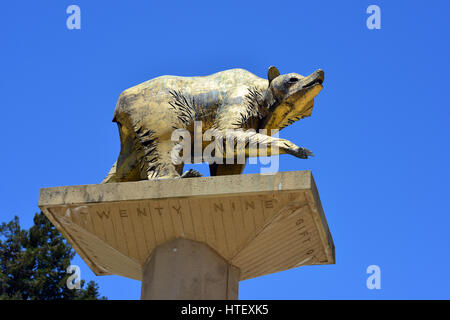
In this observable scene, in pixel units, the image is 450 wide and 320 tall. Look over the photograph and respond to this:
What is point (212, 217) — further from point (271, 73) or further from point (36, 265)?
point (36, 265)

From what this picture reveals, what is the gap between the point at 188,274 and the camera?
12.3 m

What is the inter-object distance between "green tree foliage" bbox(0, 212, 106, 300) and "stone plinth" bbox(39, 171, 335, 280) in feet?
51.9

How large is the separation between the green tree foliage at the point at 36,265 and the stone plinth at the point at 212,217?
1582 cm

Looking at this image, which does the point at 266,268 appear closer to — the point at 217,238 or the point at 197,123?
the point at 217,238

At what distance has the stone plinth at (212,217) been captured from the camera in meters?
12.1

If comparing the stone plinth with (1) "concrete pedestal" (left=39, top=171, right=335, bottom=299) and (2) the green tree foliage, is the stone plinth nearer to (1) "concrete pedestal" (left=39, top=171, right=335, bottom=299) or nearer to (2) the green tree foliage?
(1) "concrete pedestal" (left=39, top=171, right=335, bottom=299)

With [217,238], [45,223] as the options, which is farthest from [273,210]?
[45,223]

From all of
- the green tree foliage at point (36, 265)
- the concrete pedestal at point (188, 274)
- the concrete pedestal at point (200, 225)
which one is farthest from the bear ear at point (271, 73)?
the green tree foliage at point (36, 265)

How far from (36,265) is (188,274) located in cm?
1786

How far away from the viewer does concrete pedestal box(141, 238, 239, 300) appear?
1218 centimetres

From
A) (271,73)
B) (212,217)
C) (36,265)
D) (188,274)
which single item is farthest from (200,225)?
(36,265)

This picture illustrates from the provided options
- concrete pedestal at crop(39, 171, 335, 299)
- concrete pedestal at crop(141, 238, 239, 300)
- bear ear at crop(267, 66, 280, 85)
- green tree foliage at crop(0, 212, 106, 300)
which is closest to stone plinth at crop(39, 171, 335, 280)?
concrete pedestal at crop(39, 171, 335, 299)
